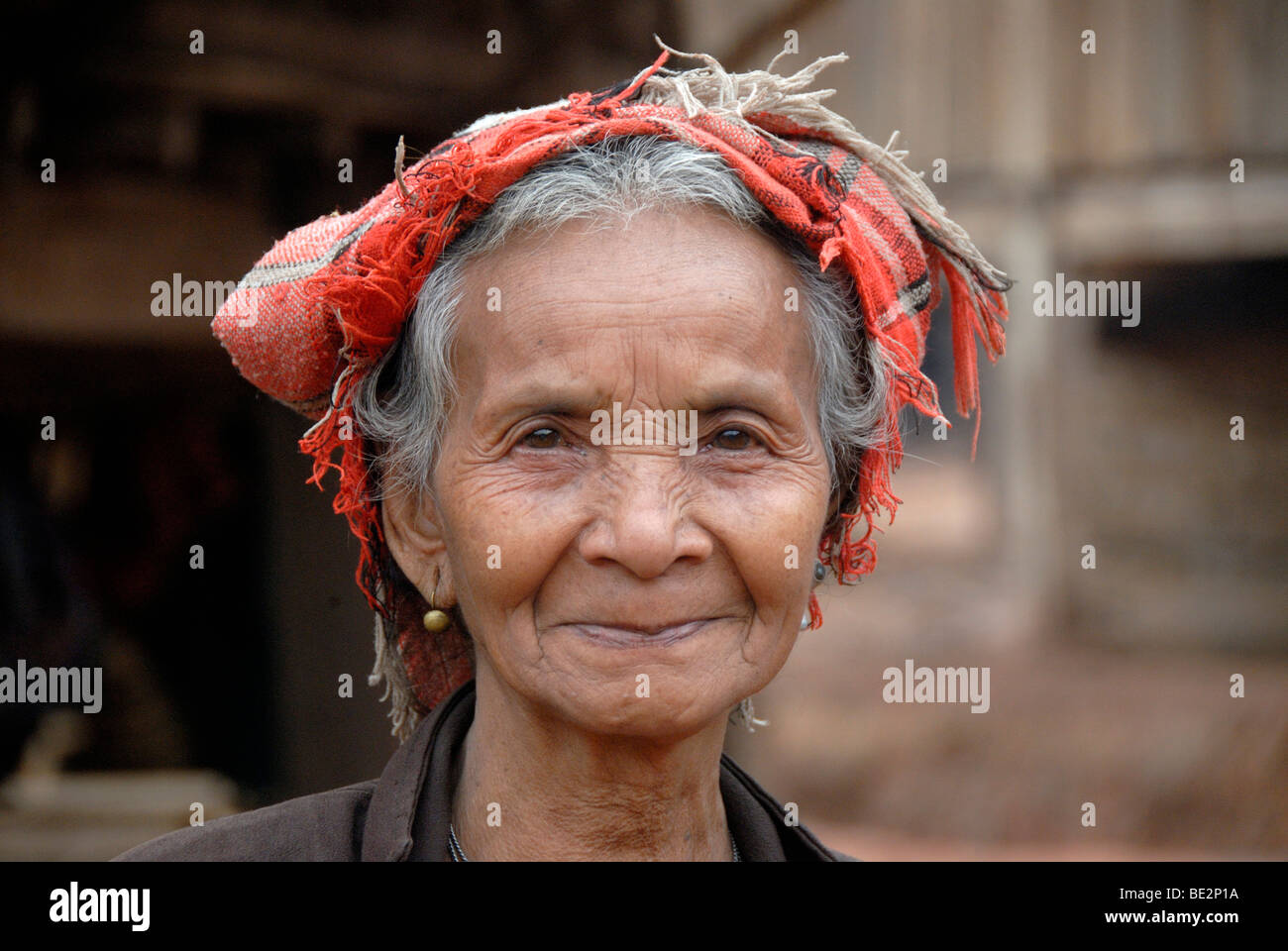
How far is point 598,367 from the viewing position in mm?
1875

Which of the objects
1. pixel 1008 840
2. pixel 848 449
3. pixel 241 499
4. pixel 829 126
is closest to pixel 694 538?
pixel 848 449

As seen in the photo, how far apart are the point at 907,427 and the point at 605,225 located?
78 cm

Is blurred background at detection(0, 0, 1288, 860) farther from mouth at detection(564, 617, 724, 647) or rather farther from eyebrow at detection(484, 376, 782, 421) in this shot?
mouth at detection(564, 617, 724, 647)

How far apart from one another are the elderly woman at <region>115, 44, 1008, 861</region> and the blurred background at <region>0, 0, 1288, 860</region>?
1.03m

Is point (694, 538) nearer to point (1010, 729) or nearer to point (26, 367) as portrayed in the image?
point (26, 367)

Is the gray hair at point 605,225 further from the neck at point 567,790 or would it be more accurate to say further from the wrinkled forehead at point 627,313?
the neck at point 567,790

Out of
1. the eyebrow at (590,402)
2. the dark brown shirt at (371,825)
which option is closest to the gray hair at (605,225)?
the eyebrow at (590,402)

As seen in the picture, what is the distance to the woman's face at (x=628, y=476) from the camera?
1866 millimetres

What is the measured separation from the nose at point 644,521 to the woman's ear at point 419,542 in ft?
1.16

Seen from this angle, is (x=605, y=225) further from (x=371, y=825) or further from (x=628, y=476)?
(x=371, y=825)

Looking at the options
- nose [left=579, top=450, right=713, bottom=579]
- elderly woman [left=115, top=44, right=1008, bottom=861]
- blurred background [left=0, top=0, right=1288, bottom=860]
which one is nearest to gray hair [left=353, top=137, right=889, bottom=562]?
elderly woman [left=115, top=44, right=1008, bottom=861]

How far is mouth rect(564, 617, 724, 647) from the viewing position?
73.5 inches

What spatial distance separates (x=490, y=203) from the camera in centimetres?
197
